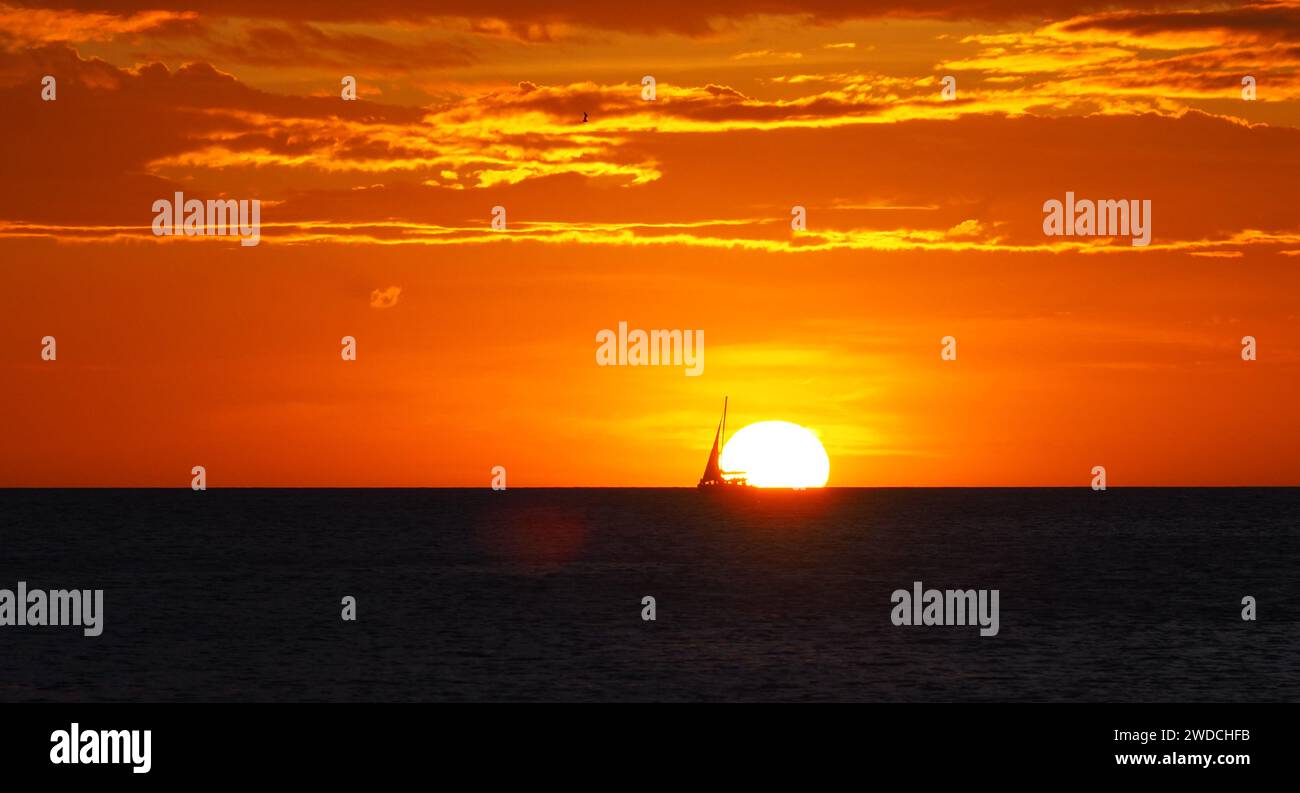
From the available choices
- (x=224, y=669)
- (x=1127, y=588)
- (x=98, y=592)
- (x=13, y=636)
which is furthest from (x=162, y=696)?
(x=1127, y=588)

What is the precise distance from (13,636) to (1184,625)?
57.6m

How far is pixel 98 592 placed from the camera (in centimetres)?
9906

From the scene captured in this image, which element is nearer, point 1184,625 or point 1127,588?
point 1184,625

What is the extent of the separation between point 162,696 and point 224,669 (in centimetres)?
630

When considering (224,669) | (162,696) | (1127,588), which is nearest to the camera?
(162,696)

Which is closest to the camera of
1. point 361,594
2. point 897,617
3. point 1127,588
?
point 897,617

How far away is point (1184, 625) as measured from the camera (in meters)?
79.5

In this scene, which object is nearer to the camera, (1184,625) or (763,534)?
(1184,625)

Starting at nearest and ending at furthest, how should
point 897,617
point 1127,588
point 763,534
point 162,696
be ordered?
point 162,696, point 897,617, point 1127,588, point 763,534
